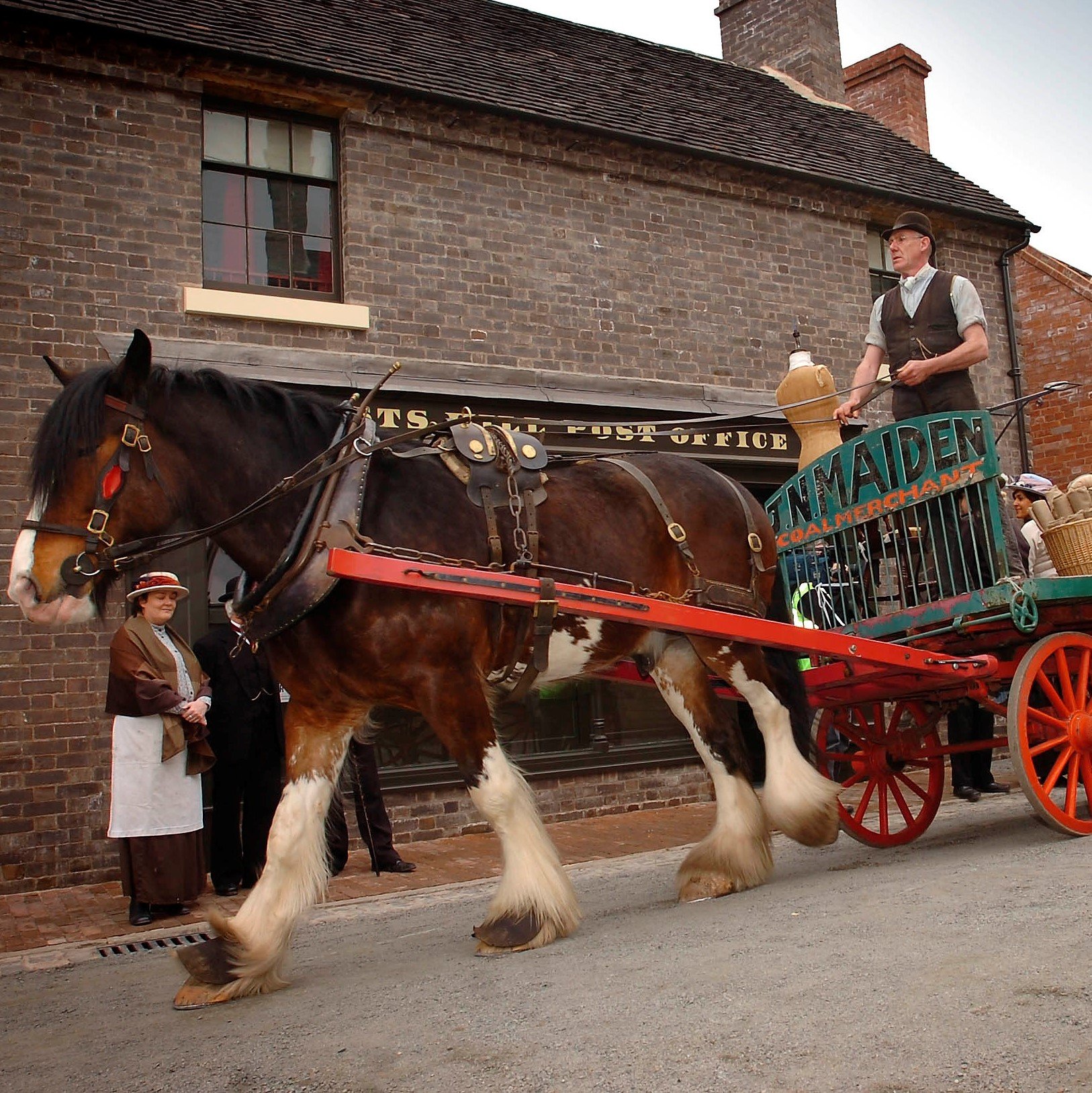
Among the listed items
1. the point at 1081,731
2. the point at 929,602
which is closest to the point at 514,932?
the point at 929,602

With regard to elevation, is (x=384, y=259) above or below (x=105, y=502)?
above

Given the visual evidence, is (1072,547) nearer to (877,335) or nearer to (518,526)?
(877,335)

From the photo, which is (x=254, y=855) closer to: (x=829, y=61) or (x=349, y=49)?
(x=349, y=49)

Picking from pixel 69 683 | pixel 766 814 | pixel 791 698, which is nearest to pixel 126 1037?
pixel 766 814

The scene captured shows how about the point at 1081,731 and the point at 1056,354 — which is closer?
the point at 1081,731

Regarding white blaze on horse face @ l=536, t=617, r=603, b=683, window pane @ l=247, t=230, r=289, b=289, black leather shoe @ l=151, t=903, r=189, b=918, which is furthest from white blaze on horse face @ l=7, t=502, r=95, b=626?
window pane @ l=247, t=230, r=289, b=289

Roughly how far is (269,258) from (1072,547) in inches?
255

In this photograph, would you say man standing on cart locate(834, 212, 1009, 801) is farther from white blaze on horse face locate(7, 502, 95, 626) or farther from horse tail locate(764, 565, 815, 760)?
white blaze on horse face locate(7, 502, 95, 626)

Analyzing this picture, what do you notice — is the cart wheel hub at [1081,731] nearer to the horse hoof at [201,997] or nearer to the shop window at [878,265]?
the horse hoof at [201,997]

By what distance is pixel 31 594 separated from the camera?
3785 mm

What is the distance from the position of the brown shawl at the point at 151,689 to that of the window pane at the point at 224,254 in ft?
10.8

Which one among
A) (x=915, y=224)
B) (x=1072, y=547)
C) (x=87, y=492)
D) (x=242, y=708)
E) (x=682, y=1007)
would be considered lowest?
(x=682, y=1007)

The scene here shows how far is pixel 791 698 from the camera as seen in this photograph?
5.50 metres

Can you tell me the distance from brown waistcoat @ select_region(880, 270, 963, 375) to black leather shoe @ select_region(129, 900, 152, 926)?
5.06 meters
